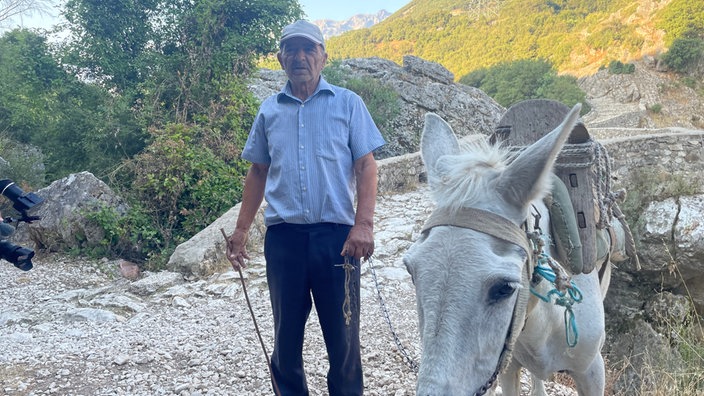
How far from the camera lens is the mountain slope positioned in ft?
129

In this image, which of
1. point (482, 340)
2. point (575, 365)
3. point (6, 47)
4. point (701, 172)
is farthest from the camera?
point (6, 47)

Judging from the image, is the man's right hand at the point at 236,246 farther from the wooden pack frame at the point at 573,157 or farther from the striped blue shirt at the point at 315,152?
the wooden pack frame at the point at 573,157

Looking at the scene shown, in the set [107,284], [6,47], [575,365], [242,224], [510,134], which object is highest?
[6,47]

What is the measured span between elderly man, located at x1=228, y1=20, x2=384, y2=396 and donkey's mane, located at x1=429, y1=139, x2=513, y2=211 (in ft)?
2.18

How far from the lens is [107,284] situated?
6086mm

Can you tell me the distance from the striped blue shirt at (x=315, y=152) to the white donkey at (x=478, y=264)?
2.13 feet

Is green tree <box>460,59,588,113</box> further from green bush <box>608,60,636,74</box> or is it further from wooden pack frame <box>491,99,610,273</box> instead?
wooden pack frame <box>491,99,610,273</box>

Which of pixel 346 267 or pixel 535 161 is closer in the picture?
pixel 535 161

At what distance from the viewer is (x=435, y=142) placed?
1.86 m

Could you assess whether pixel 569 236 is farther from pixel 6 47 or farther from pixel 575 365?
pixel 6 47

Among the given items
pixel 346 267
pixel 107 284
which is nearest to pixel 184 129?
pixel 107 284

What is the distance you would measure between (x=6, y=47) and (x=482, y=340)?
660 inches

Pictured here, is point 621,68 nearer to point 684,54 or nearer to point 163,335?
point 684,54

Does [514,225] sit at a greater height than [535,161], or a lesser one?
lesser
